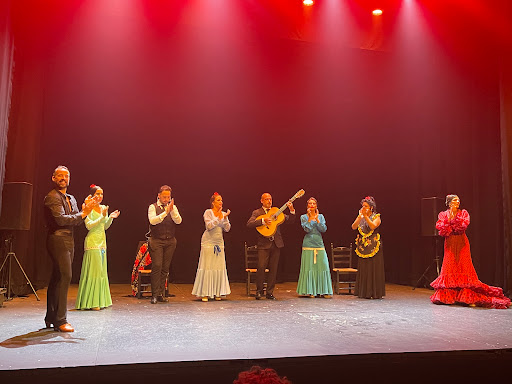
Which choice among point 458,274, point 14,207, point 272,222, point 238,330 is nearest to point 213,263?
point 272,222

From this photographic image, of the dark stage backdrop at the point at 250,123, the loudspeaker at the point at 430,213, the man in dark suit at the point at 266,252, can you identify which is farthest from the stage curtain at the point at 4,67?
the loudspeaker at the point at 430,213

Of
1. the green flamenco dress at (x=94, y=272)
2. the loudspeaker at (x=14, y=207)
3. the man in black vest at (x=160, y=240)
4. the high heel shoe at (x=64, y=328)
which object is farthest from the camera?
the man in black vest at (x=160, y=240)

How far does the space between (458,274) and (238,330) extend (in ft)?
11.0

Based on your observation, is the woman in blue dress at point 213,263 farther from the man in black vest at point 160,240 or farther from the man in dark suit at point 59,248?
the man in dark suit at point 59,248

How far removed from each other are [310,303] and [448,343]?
2838mm

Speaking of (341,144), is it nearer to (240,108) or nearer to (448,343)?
(240,108)

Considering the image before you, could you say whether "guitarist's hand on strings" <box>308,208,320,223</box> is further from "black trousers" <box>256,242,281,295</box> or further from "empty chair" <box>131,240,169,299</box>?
"empty chair" <box>131,240,169,299</box>

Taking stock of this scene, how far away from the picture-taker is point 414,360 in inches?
147

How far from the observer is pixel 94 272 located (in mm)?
6094

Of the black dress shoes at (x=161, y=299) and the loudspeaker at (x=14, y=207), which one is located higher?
the loudspeaker at (x=14, y=207)

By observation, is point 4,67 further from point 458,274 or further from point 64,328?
point 458,274

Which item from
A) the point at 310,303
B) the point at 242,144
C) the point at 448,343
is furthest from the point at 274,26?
the point at 448,343

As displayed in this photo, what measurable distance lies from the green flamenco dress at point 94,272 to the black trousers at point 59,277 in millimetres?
1420

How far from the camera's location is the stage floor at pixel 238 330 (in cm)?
367
